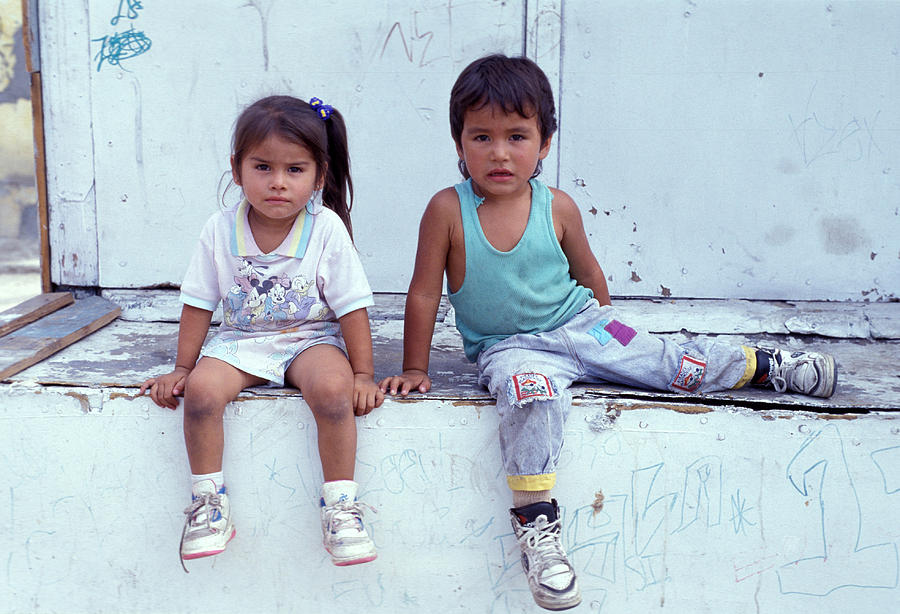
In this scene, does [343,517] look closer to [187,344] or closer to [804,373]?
[187,344]

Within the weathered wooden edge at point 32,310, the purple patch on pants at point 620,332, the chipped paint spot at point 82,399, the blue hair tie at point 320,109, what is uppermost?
the blue hair tie at point 320,109

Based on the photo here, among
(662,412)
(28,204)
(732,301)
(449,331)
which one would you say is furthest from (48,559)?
(28,204)

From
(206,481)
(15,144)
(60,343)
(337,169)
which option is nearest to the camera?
(206,481)

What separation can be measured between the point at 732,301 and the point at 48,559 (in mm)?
2454

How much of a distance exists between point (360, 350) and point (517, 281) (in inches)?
18.2

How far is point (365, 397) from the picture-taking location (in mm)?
2189

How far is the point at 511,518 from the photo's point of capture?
7.16ft

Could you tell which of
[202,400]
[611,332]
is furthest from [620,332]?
[202,400]

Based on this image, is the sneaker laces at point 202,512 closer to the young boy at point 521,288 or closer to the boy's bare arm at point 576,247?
the young boy at point 521,288

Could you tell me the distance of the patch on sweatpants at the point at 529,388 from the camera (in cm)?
210

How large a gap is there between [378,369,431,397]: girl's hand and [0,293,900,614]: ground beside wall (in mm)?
39

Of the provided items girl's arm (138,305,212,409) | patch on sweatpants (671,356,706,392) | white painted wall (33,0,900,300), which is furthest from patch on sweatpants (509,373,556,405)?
white painted wall (33,0,900,300)

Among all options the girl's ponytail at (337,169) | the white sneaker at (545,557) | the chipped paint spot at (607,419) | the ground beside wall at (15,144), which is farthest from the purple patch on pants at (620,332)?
the ground beside wall at (15,144)

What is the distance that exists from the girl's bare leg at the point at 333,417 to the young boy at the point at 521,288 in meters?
0.15
